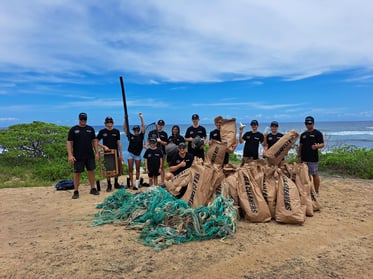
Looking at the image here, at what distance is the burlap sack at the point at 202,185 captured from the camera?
424 cm

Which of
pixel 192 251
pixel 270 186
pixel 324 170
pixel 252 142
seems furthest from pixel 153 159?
pixel 324 170

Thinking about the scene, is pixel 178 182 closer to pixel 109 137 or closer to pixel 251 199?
pixel 251 199

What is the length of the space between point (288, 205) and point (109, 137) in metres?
3.63

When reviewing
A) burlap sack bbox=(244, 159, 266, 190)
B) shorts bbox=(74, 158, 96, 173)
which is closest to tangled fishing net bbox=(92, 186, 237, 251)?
burlap sack bbox=(244, 159, 266, 190)

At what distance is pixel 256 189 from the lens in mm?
4262

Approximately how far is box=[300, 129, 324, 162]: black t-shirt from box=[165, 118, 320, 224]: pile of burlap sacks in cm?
79

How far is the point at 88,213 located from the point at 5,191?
2754mm

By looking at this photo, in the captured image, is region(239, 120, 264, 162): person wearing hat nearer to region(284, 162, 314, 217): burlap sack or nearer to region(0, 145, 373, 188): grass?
region(284, 162, 314, 217): burlap sack

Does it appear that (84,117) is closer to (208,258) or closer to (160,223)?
(160,223)

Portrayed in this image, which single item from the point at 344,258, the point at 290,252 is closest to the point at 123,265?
the point at 290,252

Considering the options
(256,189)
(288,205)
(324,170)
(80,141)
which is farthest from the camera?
(324,170)

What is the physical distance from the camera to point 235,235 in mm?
3613

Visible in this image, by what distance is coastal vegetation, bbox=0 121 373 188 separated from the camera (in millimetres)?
8125

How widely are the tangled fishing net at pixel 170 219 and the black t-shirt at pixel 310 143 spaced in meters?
2.17
